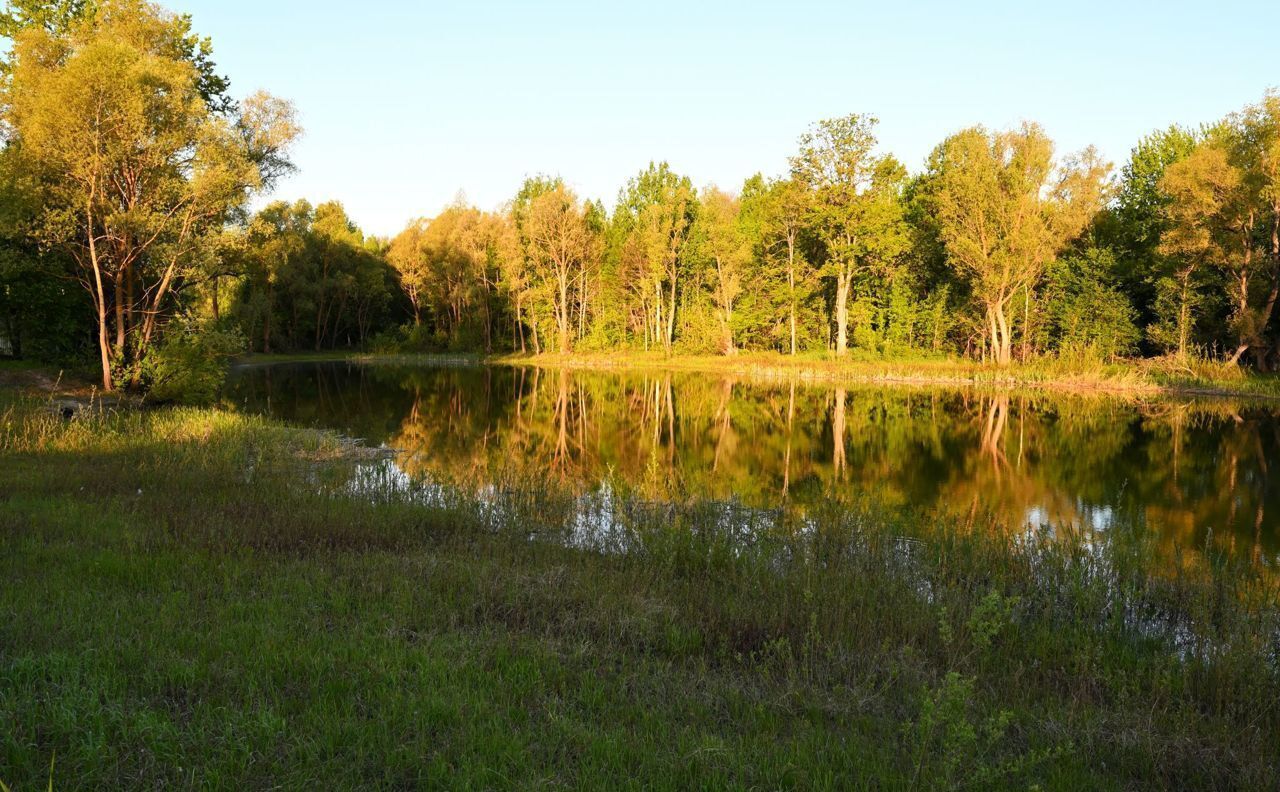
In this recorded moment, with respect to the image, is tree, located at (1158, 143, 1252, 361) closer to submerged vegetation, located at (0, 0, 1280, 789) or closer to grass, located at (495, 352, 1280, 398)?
submerged vegetation, located at (0, 0, 1280, 789)

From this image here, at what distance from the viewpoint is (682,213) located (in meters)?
59.1

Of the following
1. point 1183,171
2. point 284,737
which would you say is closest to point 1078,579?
point 284,737

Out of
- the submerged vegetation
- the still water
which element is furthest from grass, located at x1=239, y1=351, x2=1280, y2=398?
the still water

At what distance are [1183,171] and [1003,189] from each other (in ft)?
29.6

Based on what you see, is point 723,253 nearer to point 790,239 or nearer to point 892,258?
point 790,239

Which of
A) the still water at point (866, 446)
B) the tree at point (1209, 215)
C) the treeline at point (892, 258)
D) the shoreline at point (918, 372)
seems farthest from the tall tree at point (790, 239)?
the tree at point (1209, 215)

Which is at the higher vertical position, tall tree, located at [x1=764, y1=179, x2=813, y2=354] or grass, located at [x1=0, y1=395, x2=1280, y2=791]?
tall tree, located at [x1=764, y1=179, x2=813, y2=354]

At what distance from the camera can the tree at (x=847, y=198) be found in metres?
49.5

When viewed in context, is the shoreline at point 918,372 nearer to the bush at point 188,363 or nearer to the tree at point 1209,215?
the tree at point 1209,215

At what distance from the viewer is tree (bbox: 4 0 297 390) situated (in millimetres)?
20953

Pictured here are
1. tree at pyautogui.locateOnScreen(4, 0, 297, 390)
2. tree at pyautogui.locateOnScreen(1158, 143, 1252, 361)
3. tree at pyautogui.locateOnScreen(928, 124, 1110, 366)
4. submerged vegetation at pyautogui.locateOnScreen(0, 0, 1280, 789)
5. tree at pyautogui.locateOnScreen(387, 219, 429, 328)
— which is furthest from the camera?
tree at pyautogui.locateOnScreen(387, 219, 429, 328)

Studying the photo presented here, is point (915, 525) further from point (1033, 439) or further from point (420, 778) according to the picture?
point (1033, 439)

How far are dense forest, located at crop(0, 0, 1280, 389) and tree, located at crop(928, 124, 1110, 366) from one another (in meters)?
0.16

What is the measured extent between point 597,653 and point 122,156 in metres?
24.0
